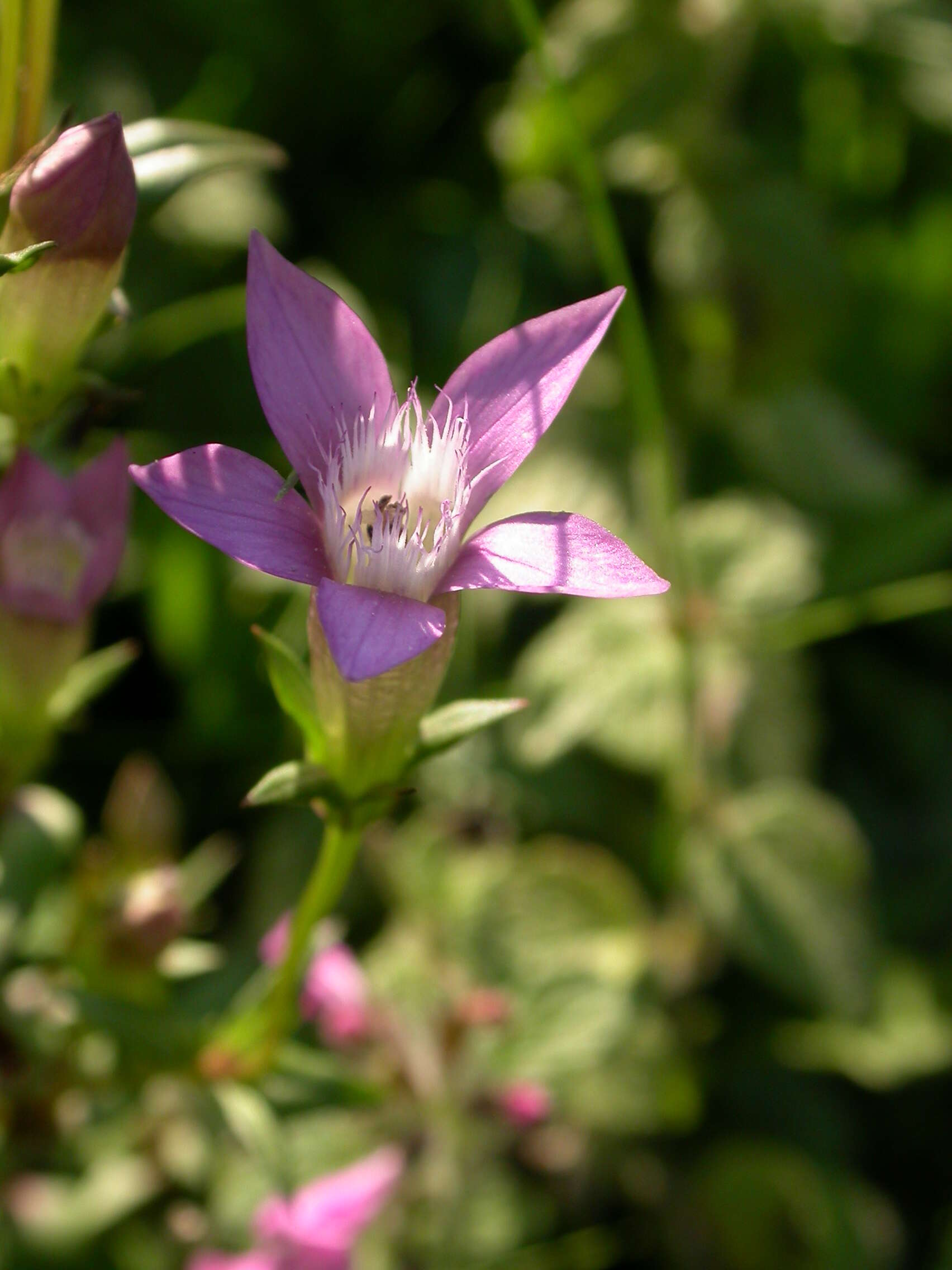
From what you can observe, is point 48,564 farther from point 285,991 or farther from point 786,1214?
point 786,1214

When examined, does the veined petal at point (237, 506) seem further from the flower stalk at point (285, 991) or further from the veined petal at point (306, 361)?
the flower stalk at point (285, 991)

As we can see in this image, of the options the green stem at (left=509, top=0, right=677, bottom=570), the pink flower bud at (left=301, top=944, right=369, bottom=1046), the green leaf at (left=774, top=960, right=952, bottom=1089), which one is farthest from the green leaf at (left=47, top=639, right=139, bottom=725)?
the green leaf at (left=774, top=960, right=952, bottom=1089)

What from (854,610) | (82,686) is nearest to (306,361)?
(82,686)

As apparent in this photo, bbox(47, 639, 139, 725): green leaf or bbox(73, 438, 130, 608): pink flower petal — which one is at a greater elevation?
bbox(73, 438, 130, 608): pink flower petal

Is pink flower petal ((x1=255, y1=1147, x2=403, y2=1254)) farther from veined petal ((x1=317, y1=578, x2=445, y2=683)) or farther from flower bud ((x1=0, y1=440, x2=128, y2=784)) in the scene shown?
veined petal ((x1=317, y1=578, x2=445, y2=683))

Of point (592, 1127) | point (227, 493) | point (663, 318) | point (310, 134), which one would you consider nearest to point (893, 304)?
point (663, 318)

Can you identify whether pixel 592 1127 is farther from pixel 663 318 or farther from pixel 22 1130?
pixel 663 318

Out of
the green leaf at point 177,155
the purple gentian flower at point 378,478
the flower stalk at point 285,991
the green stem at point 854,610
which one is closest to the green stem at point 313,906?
the flower stalk at point 285,991
